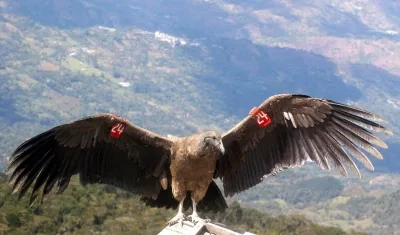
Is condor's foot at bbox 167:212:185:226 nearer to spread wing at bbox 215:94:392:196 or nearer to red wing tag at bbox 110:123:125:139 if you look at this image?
spread wing at bbox 215:94:392:196

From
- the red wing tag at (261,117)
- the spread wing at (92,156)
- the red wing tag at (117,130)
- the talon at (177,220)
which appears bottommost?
the talon at (177,220)

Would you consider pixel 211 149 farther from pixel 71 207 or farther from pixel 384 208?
pixel 384 208

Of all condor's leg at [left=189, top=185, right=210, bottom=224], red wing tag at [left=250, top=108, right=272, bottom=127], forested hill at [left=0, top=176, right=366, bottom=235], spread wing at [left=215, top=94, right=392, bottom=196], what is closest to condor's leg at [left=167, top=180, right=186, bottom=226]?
condor's leg at [left=189, top=185, right=210, bottom=224]

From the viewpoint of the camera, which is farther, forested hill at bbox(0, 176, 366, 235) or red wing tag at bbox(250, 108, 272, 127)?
forested hill at bbox(0, 176, 366, 235)

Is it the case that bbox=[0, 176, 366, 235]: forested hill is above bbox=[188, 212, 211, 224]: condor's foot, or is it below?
above

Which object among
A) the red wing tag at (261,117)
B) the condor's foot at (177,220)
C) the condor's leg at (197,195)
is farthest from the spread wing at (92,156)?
the red wing tag at (261,117)

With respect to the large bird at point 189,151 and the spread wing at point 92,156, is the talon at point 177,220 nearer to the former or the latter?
the large bird at point 189,151

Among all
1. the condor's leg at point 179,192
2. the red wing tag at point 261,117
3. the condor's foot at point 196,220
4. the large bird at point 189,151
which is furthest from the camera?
→ the condor's leg at point 179,192

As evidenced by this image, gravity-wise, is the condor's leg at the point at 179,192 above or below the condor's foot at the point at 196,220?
above
